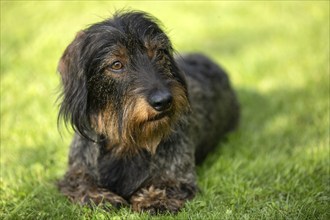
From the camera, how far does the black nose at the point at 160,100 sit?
13.6ft

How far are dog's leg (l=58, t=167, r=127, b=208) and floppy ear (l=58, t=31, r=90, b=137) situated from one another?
536 mm

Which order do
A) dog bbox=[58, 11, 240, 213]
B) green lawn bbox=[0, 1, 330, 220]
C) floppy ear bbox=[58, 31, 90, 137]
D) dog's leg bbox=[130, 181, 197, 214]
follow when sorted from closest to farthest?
1. dog bbox=[58, 11, 240, 213]
2. floppy ear bbox=[58, 31, 90, 137]
3. dog's leg bbox=[130, 181, 197, 214]
4. green lawn bbox=[0, 1, 330, 220]

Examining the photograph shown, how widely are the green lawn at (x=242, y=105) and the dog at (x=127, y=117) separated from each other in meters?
0.26

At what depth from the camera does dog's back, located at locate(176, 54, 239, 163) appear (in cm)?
573

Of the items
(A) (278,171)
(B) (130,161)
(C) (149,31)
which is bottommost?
(A) (278,171)

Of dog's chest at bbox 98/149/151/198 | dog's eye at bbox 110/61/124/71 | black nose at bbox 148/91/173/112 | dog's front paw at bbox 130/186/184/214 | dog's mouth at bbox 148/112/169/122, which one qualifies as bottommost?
dog's front paw at bbox 130/186/184/214

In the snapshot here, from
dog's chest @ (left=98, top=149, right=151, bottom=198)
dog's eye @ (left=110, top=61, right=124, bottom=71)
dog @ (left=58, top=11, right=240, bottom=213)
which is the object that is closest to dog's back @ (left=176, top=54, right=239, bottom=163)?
dog @ (left=58, top=11, right=240, bottom=213)

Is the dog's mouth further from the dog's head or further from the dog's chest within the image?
the dog's chest

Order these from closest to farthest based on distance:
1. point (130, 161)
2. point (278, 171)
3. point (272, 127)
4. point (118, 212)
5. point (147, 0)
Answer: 1. point (118, 212)
2. point (130, 161)
3. point (278, 171)
4. point (272, 127)
5. point (147, 0)

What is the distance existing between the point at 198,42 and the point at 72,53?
619 cm

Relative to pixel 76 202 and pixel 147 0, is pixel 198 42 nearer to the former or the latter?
pixel 147 0

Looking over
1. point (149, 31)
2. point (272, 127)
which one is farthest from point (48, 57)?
point (149, 31)

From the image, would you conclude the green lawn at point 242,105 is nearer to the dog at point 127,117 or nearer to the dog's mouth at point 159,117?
the dog at point 127,117

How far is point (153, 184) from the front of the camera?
16.0ft
